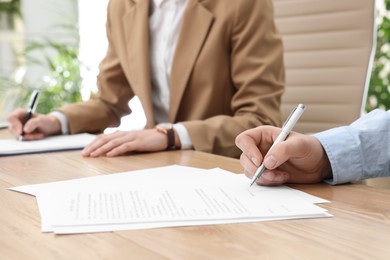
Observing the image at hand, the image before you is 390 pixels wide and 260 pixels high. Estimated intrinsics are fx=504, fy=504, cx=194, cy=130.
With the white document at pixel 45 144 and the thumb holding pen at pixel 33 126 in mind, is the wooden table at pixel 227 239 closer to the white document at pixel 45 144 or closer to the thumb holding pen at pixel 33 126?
the white document at pixel 45 144

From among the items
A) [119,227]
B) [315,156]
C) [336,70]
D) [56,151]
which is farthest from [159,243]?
[336,70]

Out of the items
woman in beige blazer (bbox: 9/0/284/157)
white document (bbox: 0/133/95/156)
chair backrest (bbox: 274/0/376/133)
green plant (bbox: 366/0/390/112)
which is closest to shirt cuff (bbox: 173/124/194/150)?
woman in beige blazer (bbox: 9/0/284/157)

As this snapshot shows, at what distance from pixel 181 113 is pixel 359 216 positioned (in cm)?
89

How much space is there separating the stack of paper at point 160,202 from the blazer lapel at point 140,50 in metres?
0.68

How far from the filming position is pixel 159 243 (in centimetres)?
51

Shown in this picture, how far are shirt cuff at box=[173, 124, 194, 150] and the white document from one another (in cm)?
23

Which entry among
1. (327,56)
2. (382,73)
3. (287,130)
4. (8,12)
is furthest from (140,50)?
(8,12)

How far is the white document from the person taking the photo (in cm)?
110

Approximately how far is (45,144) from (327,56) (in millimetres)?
912

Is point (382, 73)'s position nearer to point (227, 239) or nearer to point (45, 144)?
point (45, 144)

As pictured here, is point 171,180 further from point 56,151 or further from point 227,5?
point 227,5

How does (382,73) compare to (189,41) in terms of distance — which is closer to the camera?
(189,41)

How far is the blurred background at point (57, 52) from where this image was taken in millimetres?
2840

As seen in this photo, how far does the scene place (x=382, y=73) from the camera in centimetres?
286
